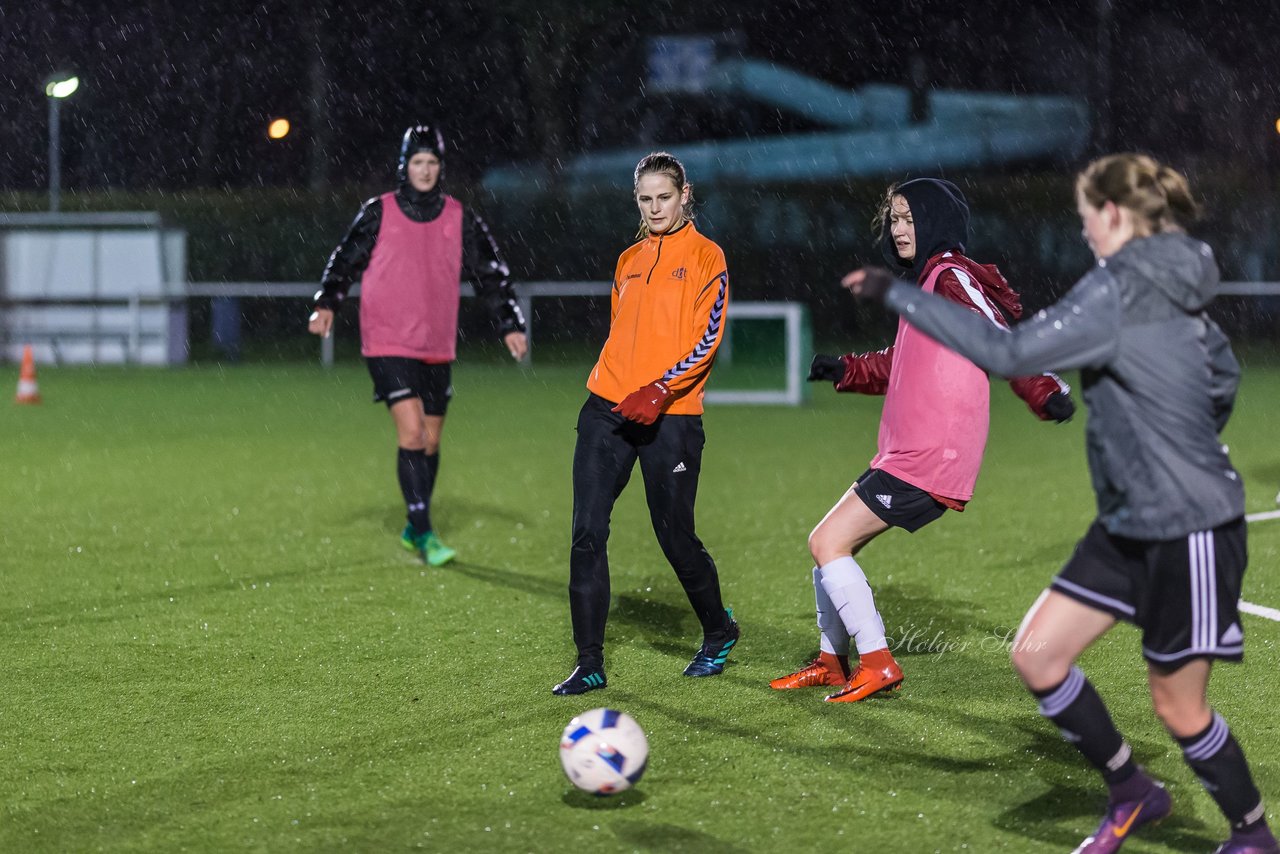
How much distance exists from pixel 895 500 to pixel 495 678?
1.64 m

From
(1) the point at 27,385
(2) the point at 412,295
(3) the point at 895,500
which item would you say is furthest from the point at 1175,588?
(1) the point at 27,385

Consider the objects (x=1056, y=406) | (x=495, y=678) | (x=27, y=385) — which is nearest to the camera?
(x=1056, y=406)

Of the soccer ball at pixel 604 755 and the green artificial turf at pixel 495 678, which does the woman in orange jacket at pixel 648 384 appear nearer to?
the green artificial turf at pixel 495 678

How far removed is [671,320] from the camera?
18.3 ft

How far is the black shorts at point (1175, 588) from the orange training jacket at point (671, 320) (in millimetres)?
2125

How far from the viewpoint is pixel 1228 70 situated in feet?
119

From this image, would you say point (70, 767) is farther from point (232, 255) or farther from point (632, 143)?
point (632, 143)

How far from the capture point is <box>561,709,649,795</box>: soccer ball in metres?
4.23

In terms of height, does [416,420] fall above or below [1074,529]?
above

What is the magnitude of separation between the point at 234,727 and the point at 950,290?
2752 mm

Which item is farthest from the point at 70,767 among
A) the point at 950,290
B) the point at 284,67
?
the point at 284,67

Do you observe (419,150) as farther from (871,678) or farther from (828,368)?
(871,678)

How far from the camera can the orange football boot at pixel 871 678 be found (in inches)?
214

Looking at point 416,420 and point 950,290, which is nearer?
point 950,290
